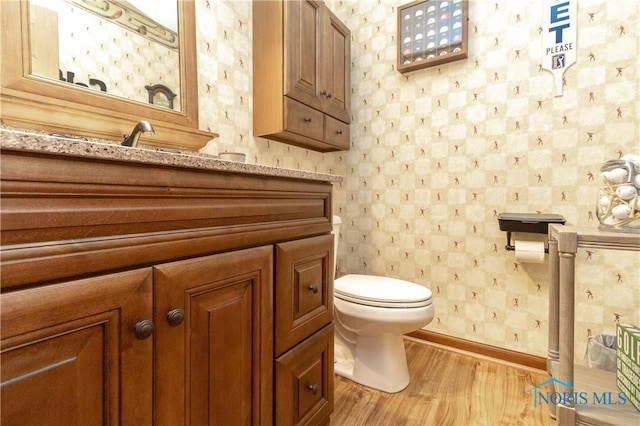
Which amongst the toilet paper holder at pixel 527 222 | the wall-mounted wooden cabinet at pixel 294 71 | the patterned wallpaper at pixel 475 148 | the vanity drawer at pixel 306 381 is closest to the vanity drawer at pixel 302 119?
the wall-mounted wooden cabinet at pixel 294 71

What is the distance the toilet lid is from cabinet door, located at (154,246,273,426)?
60 cm

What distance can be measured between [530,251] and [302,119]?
1.28m

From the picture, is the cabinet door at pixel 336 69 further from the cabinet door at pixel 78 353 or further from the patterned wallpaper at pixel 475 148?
the cabinet door at pixel 78 353

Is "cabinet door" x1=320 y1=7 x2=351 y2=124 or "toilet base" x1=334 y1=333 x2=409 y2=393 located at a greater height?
"cabinet door" x1=320 y1=7 x2=351 y2=124

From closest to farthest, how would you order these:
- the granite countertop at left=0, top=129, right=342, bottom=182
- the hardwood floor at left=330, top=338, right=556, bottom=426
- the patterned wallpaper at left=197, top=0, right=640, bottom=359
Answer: the granite countertop at left=0, top=129, right=342, bottom=182 → the hardwood floor at left=330, top=338, right=556, bottom=426 → the patterned wallpaper at left=197, top=0, right=640, bottom=359

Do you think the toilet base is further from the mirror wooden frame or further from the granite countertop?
the mirror wooden frame

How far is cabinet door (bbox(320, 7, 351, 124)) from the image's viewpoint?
1.63 metres

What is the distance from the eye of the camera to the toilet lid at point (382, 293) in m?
1.24

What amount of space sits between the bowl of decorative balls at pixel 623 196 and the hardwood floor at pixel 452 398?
89cm

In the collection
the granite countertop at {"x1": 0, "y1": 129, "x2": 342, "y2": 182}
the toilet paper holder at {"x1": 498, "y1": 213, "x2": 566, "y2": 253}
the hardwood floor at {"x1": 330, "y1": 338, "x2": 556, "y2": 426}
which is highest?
the granite countertop at {"x1": 0, "y1": 129, "x2": 342, "y2": 182}

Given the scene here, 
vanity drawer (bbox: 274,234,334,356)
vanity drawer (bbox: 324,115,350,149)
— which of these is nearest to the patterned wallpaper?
vanity drawer (bbox: 324,115,350,149)

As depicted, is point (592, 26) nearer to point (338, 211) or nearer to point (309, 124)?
point (309, 124)

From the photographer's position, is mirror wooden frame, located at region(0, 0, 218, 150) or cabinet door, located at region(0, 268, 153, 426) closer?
cabinet door, located at region(0, 268, 153, 426)

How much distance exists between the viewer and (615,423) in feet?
2.22
